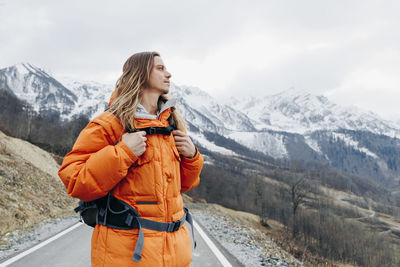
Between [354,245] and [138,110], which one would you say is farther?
[354,245]

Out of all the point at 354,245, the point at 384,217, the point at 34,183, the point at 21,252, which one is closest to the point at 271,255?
the point at 21,252

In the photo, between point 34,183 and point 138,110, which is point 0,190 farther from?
point 138,110

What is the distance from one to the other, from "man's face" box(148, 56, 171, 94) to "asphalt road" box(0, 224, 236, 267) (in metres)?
4.35

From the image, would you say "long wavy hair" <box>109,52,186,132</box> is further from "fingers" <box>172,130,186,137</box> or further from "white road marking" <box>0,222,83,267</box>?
"white road marking" <box>0,222,83,267</box>

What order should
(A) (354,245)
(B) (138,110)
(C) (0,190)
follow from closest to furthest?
1. (B) (138,110)
2. (C) (0,190)
3. (A) (354,245)

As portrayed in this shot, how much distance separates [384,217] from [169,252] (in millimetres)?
119739

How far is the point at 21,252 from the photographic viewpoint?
564 centimetres

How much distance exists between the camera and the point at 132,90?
200 cm

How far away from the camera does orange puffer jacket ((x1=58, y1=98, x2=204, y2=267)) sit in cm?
173

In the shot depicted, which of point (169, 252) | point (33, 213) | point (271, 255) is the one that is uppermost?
point (169, 252)

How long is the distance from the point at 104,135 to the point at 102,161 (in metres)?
0.23

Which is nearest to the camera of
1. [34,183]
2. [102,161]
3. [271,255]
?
[102,161]

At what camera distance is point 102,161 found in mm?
1730

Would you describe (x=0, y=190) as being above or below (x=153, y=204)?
below
